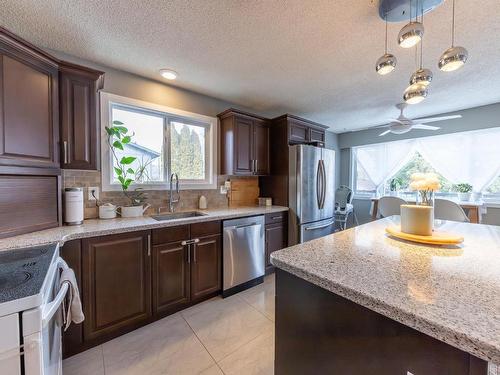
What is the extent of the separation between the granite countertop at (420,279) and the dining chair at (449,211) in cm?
127

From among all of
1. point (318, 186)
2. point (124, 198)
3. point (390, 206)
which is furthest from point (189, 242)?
point (390, 206)

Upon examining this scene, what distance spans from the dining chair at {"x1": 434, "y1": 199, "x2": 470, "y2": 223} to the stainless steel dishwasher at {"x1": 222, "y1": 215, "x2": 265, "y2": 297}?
2.02m

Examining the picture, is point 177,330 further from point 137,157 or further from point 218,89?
point 218,89

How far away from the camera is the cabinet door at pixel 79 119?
1.72 metres

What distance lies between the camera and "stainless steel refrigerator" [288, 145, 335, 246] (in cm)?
302

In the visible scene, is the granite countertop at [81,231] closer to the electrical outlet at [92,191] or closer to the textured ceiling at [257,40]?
the electrical outlet at [92,191]

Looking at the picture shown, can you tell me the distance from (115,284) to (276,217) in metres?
1.96

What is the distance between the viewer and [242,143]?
9.93ft

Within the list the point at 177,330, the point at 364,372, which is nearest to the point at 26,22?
the point at 177,330

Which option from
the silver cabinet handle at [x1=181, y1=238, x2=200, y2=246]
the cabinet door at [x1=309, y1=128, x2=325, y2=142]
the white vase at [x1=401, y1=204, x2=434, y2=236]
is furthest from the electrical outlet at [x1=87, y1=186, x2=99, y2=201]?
the cabinet door at [x1=309, y1=128, x2=325, y2=142]

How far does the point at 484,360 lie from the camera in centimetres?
48

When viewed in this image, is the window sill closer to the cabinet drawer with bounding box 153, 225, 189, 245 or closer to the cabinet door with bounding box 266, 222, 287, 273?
the cabinet drawer with bounding box 153, 225, 189, 245

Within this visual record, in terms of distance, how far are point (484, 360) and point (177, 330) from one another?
2.00 meters

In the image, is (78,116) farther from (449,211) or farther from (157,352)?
(449,211)
